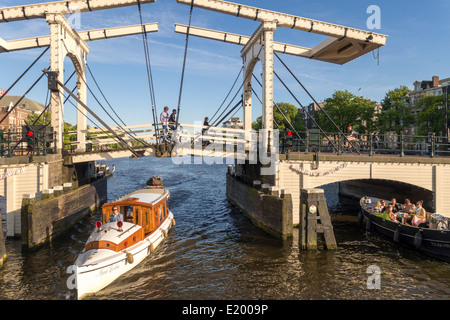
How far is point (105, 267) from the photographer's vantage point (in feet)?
31.0

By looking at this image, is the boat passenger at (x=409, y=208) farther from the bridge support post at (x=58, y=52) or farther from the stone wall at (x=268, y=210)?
the bridge support post at (x=58, y=52)

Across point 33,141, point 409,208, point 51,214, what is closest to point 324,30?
point 409,208

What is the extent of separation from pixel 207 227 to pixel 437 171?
12901mm

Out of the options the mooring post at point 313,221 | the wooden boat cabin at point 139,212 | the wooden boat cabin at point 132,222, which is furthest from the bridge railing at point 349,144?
the wooden boat cabin at point 139,212

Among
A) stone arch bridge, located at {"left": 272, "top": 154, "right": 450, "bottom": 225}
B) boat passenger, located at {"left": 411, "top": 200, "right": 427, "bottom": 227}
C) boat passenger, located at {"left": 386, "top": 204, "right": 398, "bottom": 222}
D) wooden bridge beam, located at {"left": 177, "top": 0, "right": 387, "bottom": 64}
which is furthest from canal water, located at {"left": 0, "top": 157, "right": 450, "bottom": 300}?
wooden bridge beam, located at {"left": 177, "top": 0, "right": 387, "bottom": 64}

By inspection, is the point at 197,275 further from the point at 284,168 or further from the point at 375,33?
the point at 375,33

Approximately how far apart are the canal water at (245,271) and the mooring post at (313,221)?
435 mm

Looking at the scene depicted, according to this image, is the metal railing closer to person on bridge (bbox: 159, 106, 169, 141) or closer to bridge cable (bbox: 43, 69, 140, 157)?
bridge cable (bbox: 43, 69, 140, 157)

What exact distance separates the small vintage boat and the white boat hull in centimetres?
1119

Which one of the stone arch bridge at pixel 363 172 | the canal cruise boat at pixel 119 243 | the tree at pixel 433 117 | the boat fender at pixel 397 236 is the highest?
the tree at pixel 433 117

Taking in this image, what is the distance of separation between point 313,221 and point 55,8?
17.2m

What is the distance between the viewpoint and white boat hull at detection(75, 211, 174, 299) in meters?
8.86

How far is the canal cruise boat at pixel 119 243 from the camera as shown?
912 cm

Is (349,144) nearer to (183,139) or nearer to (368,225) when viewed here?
(368,225)
